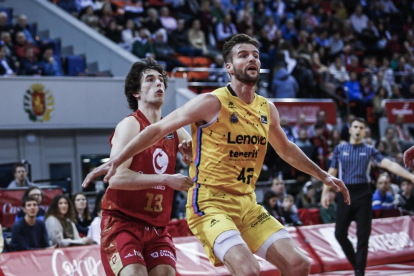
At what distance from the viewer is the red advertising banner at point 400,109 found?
18.0 meters

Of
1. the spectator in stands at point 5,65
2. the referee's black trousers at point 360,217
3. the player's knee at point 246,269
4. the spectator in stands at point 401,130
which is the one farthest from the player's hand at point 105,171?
the spectator in stands at point 401,130

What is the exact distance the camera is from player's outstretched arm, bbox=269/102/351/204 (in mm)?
5664

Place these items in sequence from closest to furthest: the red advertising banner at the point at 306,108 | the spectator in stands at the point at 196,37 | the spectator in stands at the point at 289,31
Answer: the red advertising banner at the point at 306,108 < the spectator in stands at the point at 196,37 < the spectator in stands at the point at 289,31

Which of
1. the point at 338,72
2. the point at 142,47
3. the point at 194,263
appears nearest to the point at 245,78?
the point at 194,263

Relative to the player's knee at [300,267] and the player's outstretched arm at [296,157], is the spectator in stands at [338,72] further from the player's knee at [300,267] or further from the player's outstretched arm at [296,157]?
the player's knee at [300,267]

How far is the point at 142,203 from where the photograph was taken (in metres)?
5.25

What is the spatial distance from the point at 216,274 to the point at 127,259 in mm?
5166

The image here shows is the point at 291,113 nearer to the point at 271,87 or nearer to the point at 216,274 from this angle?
the point at 271,87

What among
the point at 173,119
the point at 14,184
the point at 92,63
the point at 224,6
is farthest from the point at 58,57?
the point at 173,119

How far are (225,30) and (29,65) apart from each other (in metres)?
6.37

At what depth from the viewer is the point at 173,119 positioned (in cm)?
500

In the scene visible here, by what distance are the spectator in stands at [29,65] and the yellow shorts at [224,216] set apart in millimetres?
9972

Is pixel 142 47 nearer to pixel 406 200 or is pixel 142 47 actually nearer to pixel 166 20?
pixel 166 20

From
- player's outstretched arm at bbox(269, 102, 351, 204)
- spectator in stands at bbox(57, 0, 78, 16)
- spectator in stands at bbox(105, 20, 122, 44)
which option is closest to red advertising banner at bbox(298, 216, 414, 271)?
player's outstretched arm at bbox(269, 102, 351, 204)
